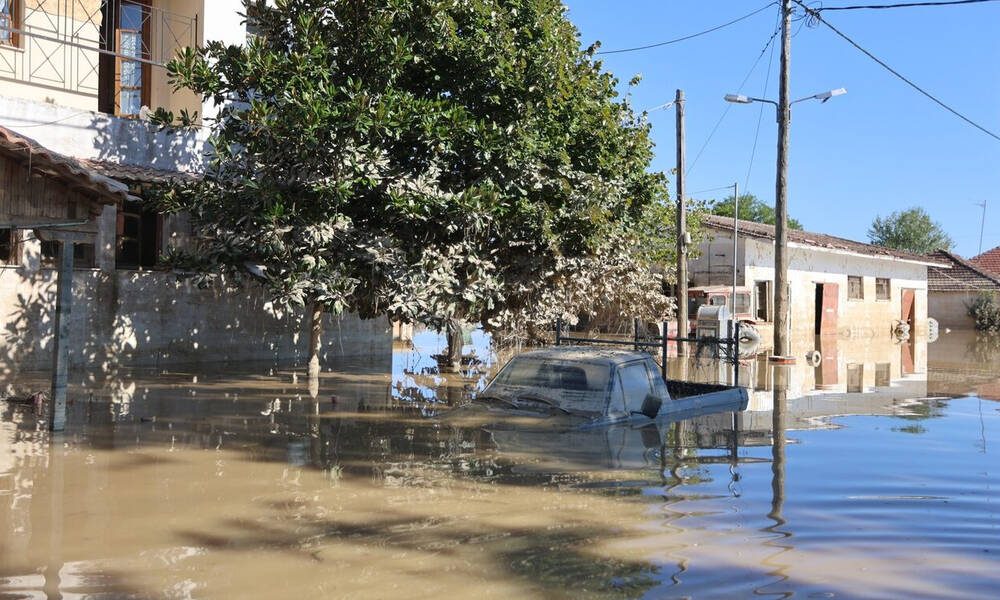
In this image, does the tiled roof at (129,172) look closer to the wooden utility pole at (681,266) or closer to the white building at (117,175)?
the white building at (117,175)

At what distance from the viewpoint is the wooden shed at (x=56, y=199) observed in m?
8.78

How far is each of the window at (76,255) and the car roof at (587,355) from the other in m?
9.78

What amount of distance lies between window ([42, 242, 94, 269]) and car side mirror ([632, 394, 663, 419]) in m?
11.1

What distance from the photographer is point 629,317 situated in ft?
83.2

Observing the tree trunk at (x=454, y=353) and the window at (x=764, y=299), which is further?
the window at (x=764, y=299)

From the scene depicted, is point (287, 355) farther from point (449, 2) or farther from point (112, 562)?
point (112, 562)

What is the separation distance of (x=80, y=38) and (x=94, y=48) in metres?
0.48

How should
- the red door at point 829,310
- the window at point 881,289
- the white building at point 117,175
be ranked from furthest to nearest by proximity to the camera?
A: the window at point 881,289, the red door at point 829,310, the white building at point 117,175

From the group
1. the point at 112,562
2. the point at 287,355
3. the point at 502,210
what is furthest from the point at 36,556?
the point at 287,355

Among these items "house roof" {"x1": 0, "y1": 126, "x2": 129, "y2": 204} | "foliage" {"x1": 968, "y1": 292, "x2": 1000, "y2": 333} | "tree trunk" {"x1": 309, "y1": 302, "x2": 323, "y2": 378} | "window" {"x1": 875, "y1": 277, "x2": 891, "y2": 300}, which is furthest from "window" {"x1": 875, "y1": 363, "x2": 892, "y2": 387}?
"foliage" {"x1": 968, "y1": 292, "x2": 1000, "y2": 333}

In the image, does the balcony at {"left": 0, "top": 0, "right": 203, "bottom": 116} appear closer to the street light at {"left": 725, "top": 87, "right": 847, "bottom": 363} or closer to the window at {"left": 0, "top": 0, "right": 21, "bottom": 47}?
the window at {"left": 0, "top": 0, "right": 21, "bottom": 47}

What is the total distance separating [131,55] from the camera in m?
18.3

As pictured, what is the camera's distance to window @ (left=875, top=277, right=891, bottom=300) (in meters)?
38.6

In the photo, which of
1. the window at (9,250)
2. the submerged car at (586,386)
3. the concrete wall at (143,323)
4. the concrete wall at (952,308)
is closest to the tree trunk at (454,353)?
the concrete wall at (143,323)
